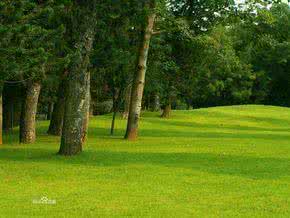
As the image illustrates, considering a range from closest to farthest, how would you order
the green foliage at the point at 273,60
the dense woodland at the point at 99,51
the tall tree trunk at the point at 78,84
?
the dense woodland at the point at 99,51 → the tall tree trunk at the point at 78,84 → the green foliage at the point at 273,60

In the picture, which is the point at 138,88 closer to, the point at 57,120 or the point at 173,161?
the point at 57,120

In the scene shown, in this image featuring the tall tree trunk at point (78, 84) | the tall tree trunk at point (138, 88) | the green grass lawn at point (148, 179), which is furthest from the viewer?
the tall tree trunk at point (138, 88)

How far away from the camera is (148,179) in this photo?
46.6 feet

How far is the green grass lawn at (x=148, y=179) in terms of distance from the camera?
1055 cm

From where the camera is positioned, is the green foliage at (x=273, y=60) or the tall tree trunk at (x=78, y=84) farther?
the green foliage at (x=273, y=60)

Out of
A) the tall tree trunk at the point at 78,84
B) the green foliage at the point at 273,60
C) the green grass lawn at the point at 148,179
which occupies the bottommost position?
the green grass lawn at the point at 148,179

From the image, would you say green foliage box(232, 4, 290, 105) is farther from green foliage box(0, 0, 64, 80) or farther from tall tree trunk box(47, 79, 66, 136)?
green foliage box(0, 0, 64, 80)

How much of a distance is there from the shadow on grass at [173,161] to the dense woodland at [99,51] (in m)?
1.09

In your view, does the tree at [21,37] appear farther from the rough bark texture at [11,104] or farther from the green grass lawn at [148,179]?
the rough bark texture at [11,104]

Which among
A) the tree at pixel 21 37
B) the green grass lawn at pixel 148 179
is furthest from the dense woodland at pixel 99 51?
the green grass lawn at pixel 148 179

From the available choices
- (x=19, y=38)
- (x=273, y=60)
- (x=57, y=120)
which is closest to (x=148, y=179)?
(x=19, y=38)

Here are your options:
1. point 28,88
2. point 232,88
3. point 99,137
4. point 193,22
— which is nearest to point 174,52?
point 193,22

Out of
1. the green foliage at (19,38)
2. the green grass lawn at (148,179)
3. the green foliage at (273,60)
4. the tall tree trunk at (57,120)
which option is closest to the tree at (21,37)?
the green foliage at (19,38)

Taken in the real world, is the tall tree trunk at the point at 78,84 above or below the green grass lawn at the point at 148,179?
above
